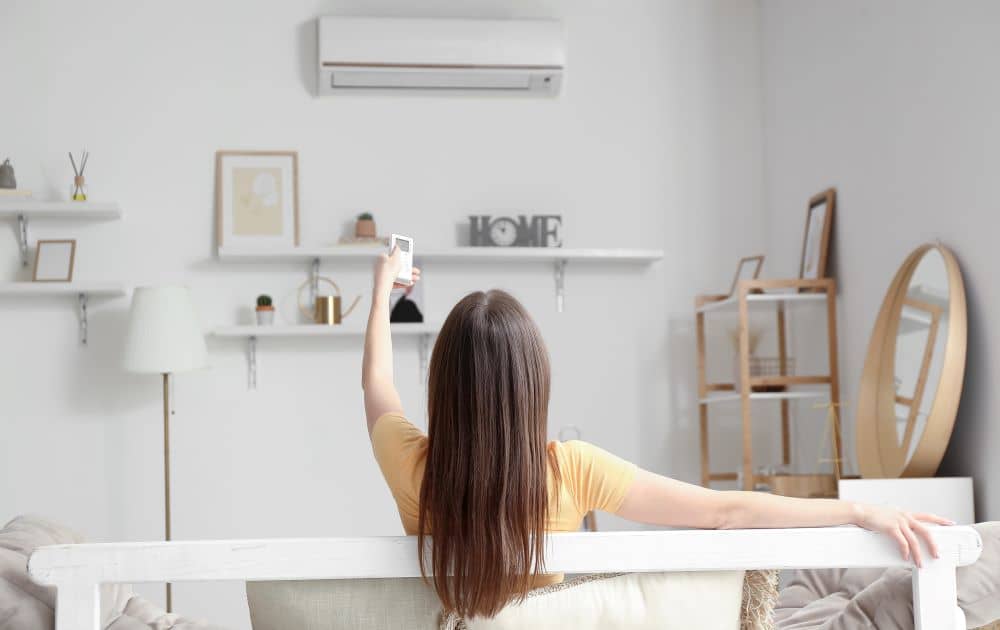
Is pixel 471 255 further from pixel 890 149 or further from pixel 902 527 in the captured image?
pixel 902 527

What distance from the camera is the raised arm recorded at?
155cm

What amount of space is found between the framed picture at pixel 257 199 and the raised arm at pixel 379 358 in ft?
8.43

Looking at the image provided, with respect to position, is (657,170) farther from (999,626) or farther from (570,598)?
(570,598)

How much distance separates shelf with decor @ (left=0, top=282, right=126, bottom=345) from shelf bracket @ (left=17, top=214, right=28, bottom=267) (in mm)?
140

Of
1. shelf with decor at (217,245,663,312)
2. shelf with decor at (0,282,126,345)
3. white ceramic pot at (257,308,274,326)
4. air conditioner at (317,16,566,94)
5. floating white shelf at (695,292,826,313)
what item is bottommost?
white ceramic pot at (257,308,274,326)

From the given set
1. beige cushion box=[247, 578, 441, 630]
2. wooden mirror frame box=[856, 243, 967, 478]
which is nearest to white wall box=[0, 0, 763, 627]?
wooden mirror frame box=[856, 243, 967, 478]

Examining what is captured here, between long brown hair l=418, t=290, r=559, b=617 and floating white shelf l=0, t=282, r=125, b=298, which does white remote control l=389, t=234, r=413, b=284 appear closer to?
long brown hair l=418, t=290, r=559, b=617

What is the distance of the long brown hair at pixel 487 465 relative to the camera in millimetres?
1331

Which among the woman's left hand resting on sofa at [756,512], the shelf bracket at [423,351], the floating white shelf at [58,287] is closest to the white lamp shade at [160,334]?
the floating white shelf at [58,287]

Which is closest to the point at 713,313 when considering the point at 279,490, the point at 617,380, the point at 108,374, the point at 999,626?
the point at 617,380

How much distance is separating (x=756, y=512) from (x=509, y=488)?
32 cm

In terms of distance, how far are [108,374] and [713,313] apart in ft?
7.84

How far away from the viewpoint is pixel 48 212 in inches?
155

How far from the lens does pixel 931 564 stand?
1.36 meters
